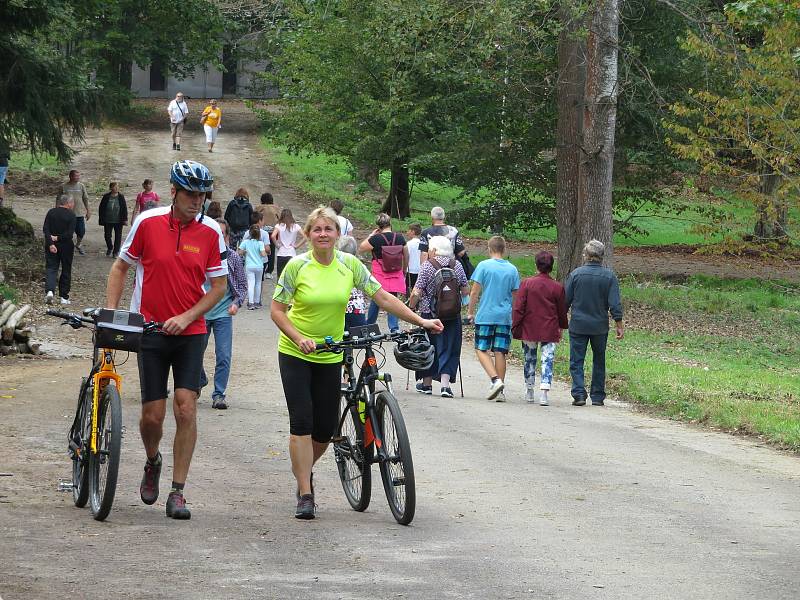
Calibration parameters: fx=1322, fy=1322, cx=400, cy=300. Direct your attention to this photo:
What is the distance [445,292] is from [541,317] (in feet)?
3.74

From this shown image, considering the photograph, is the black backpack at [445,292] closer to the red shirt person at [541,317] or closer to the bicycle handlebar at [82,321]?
the red shirt person at [541,317]

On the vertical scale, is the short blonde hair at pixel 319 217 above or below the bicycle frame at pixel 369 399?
above

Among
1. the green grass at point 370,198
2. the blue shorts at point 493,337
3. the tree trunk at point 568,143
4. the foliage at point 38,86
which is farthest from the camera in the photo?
the green grass at point 370,198

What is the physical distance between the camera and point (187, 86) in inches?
2462

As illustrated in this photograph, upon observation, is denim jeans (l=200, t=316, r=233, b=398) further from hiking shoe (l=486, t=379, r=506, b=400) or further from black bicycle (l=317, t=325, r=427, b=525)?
black bicycle (l=317, t=325, r=427, b=525)

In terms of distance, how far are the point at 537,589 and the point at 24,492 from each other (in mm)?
3656

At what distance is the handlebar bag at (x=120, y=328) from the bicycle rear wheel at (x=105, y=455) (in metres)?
0.36

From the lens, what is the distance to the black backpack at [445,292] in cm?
1481

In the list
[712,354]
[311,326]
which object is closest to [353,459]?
[311,326]

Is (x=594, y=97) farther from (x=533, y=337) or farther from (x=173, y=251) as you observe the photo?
(x=173, y=251)

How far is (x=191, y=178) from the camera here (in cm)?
771

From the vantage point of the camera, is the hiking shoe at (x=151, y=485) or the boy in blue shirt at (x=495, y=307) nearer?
the hiking shoe at (x=151, y=485)

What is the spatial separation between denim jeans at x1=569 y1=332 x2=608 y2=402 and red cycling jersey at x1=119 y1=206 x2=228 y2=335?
7973 mm

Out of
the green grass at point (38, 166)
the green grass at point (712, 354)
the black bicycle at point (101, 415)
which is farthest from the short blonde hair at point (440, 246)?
the green grass at point (38, 166)
